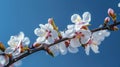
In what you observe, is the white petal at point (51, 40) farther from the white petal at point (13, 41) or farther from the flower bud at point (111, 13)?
the flower bud at point (111, 13)

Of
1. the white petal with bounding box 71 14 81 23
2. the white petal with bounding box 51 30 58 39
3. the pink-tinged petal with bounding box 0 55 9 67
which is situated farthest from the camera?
the white petal with bounding box 71 14 81 23

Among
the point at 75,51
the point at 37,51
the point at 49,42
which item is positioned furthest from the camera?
the point at 75,51

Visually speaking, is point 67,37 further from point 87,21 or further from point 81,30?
point 87,21

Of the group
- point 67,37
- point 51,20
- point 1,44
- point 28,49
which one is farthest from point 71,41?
point 1,44

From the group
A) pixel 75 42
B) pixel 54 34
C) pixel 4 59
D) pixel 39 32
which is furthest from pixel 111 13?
pixel 4 59

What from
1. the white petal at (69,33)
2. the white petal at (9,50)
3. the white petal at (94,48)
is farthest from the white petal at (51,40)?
the white petal at (94,48)

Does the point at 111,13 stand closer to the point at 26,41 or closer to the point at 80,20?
the point at 80,20

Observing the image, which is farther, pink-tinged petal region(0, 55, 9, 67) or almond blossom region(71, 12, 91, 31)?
almond blossom region(71, 12, 91, 31)

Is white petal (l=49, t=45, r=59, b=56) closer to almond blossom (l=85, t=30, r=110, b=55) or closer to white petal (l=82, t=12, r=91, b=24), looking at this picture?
almond blossom (l=85, t=30, r=110, b=55)

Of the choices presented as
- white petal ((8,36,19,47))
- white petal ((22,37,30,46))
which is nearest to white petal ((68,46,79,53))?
white petal ((22,37,30,46))

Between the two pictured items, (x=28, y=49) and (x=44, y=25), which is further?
(x=44, y=25)

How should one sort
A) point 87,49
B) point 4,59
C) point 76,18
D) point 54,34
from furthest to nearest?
point 76,18, point 87,49, point 54,34, point 4,59
